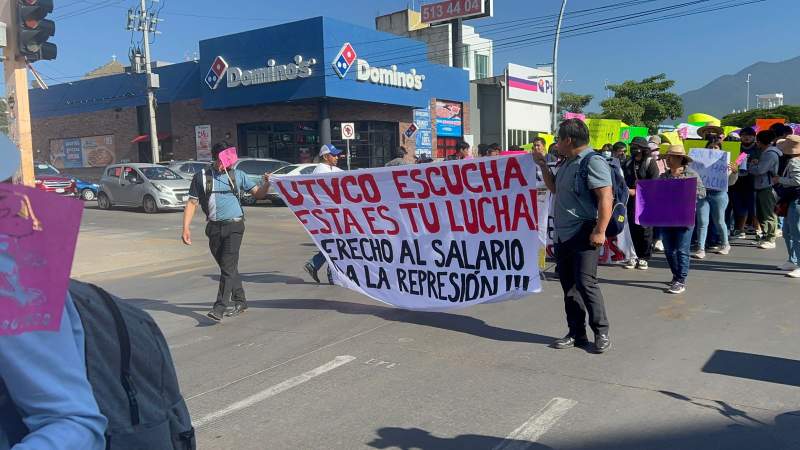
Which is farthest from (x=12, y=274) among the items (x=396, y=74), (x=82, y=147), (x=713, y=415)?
(x=82, y=147)

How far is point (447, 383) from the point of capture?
177 inches

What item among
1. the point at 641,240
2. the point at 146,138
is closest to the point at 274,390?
the point at 641,240

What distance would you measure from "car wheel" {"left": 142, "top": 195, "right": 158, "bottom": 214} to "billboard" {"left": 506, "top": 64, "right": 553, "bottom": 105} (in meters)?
27.0

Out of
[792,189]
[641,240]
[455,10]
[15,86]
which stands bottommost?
[641,240]

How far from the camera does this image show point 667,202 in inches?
303

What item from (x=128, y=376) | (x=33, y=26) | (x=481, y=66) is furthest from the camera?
(x=481, y=66)

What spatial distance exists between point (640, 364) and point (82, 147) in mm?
41035

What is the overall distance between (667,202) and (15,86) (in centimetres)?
921

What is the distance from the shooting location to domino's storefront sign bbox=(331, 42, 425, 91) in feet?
88.4

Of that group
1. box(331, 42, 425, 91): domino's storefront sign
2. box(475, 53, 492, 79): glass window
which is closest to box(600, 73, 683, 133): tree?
box(475, 53, 492, 79): glass window

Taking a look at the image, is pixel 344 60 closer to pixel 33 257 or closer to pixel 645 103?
pixel 33 257

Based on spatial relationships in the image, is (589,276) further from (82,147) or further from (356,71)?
(82,147)

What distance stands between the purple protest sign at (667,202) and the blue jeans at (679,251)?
0.09 meters

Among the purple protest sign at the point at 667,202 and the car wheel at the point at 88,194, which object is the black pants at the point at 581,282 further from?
the car wheel at the point at 88,194
